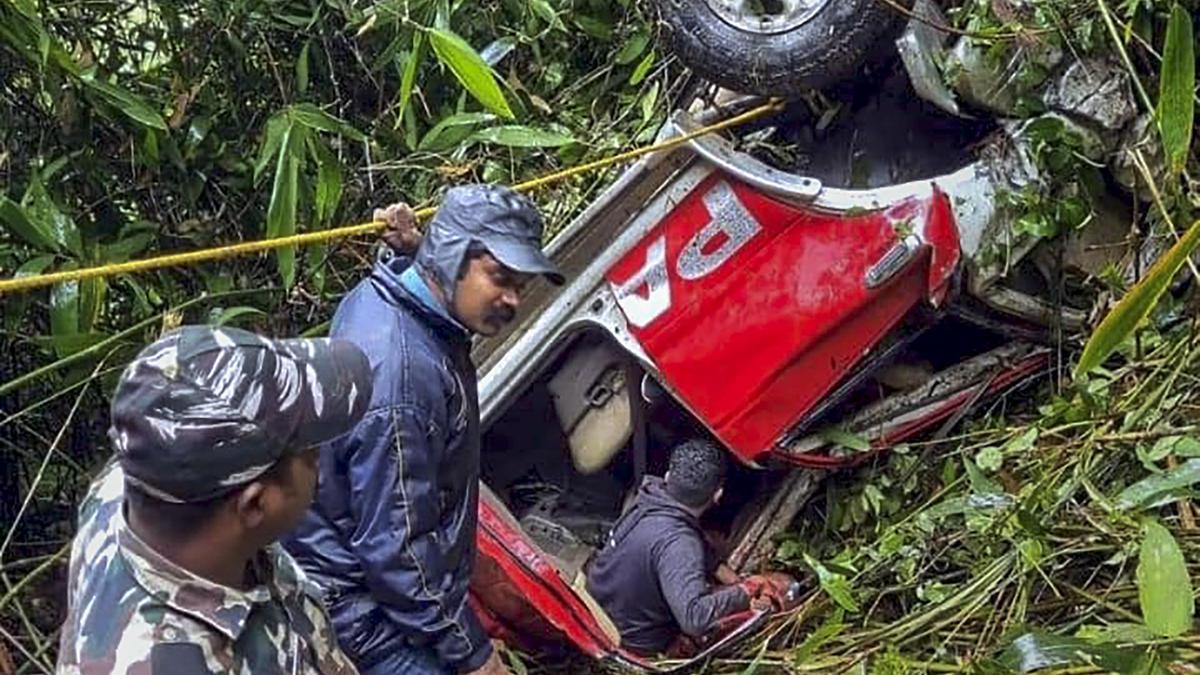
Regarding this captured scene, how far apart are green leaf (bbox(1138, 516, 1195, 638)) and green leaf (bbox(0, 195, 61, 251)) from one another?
2554 millimetres

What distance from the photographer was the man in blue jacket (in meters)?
2.89

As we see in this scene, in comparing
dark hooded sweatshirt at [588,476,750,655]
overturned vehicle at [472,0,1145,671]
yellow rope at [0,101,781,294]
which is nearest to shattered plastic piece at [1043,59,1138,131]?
overturned vehicle at [472,0,1145,671]

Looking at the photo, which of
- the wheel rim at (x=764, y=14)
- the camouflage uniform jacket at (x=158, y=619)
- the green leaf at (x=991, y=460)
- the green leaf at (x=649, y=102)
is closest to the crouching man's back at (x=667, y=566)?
the green leaf at (x=991, y=460)

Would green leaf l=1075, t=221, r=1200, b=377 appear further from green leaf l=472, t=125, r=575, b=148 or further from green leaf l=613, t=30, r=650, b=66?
green leaf l=613, t=30, r=650, b=66

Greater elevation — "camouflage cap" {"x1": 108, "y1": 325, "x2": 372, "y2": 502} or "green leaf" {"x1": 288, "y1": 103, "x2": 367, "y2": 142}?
"camouflage cap" {"x1": 108, "y1": 325, "x2": 372, "y2": 502}

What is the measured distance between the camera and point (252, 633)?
1.91m

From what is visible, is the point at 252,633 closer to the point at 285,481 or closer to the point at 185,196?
the point at 285,481

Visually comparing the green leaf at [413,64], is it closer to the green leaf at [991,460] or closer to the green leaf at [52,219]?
the green leaf at [52,219]

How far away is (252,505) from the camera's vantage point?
6.10 ft

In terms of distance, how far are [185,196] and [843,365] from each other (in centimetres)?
186

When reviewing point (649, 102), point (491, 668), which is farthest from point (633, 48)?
point (491, 668)

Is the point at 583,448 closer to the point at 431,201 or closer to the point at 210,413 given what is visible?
the point at 431,201

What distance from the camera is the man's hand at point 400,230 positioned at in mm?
3305

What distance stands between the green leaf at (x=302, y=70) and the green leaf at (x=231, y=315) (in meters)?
0.72
